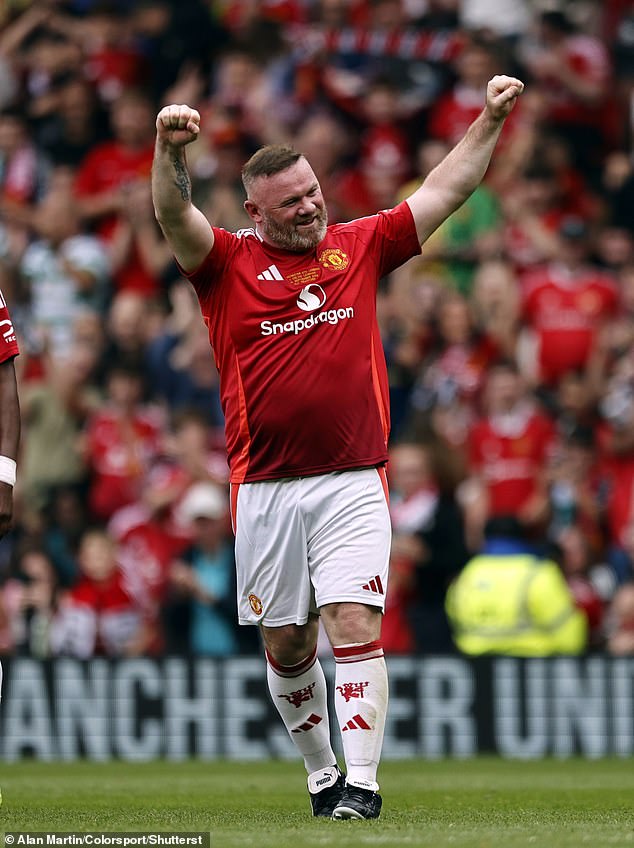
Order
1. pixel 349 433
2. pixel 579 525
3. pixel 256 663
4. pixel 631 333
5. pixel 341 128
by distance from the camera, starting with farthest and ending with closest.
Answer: pixel 341 128, pixel 631 333, pixel 579 525, pixel 256 663, pixel 349 433

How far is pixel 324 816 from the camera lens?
7492 mm

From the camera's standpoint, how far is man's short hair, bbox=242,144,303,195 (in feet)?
24.5

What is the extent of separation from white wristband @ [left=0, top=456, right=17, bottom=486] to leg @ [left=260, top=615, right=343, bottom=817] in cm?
122

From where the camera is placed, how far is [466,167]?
7754 millimetres

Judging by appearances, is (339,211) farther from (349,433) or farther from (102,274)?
(349,433)

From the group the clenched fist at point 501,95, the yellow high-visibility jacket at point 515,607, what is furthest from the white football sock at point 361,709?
the yellow high-visibility jacket at point 515,607

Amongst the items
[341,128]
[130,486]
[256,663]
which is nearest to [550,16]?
[341,128]

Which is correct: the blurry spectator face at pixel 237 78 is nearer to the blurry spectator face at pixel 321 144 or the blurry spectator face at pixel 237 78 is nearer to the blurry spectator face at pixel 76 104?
the blurry spectator face at pixel 321 144

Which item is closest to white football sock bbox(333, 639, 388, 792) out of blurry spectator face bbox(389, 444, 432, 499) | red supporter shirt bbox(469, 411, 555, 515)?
blurry spectator face bbox(389, 444, 432, 499)

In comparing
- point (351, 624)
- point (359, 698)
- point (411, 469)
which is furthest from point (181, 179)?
point (411, 469)

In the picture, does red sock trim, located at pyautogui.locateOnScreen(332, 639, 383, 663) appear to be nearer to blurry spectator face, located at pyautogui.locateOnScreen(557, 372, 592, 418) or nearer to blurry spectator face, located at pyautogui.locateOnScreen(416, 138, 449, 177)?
blurry spectator face, located at pyautogui.locateOnScreen(557, 372, 592, 418)

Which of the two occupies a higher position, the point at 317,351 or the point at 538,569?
the point at 317,351

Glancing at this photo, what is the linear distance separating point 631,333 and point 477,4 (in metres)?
5.08

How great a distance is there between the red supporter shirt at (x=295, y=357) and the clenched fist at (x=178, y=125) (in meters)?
0.47
